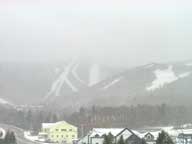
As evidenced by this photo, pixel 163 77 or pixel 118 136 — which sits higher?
pixel 163 77

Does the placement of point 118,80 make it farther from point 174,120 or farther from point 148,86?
point 174,120

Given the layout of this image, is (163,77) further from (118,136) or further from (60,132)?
(118,136)

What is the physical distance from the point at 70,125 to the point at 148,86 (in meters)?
20.3

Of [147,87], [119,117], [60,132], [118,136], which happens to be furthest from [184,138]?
[147,87]

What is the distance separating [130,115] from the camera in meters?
36.7

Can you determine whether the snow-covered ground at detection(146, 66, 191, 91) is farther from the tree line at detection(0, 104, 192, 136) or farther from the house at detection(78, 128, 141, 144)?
the house at detection(78, 128, 141, 144)

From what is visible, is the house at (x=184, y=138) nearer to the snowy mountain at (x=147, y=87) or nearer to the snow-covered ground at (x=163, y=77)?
the snowy mountain at (x=147, y=87)

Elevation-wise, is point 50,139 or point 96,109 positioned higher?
point 96,109

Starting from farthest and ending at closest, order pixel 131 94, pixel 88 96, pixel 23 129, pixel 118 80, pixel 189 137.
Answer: pixel 118 80
pixel 88 96
pixel 131 94
pixel 23 129
pixel 189 137

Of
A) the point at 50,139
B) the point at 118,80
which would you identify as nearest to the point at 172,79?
the point at 118,80

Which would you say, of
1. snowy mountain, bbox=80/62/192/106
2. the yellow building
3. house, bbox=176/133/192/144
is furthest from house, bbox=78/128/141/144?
snowy mountain, bbox=80/62/192/106

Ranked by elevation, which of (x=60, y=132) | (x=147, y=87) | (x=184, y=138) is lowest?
(x=184, y=138)

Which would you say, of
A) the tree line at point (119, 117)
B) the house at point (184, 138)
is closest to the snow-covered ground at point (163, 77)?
the tree line at point (119, 117)

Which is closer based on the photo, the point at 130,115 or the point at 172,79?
the point at 130,115
